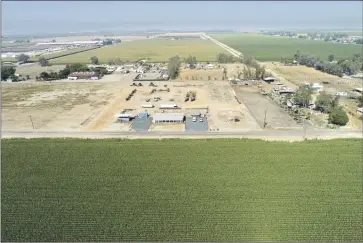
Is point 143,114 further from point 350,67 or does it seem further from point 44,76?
point 350,67

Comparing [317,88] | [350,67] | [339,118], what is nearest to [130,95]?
[339,118]

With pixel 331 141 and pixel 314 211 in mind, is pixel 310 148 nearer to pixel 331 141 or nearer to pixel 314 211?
pixel 331 141

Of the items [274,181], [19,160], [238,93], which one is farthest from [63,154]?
[238,93]

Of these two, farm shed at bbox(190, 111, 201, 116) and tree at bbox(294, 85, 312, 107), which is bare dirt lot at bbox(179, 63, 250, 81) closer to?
tree at bbox(294, 85, 312, 107)

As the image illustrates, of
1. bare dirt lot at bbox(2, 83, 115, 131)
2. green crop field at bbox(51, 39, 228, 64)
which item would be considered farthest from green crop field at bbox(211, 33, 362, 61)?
bare dirt lot at bbox(2, 83, 115, 131)

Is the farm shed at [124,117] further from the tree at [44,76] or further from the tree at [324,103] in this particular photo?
the tree at [44,76]

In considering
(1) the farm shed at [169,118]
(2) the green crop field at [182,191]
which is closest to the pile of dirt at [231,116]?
(1) the farm shed at [169,118]

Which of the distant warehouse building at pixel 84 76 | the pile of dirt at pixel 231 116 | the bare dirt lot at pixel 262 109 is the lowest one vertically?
the bare dirt lot at pixel 262 109

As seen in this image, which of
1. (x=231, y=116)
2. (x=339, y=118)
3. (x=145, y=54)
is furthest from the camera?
(x=145, y=54)

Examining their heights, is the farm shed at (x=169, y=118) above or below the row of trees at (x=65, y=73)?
below
